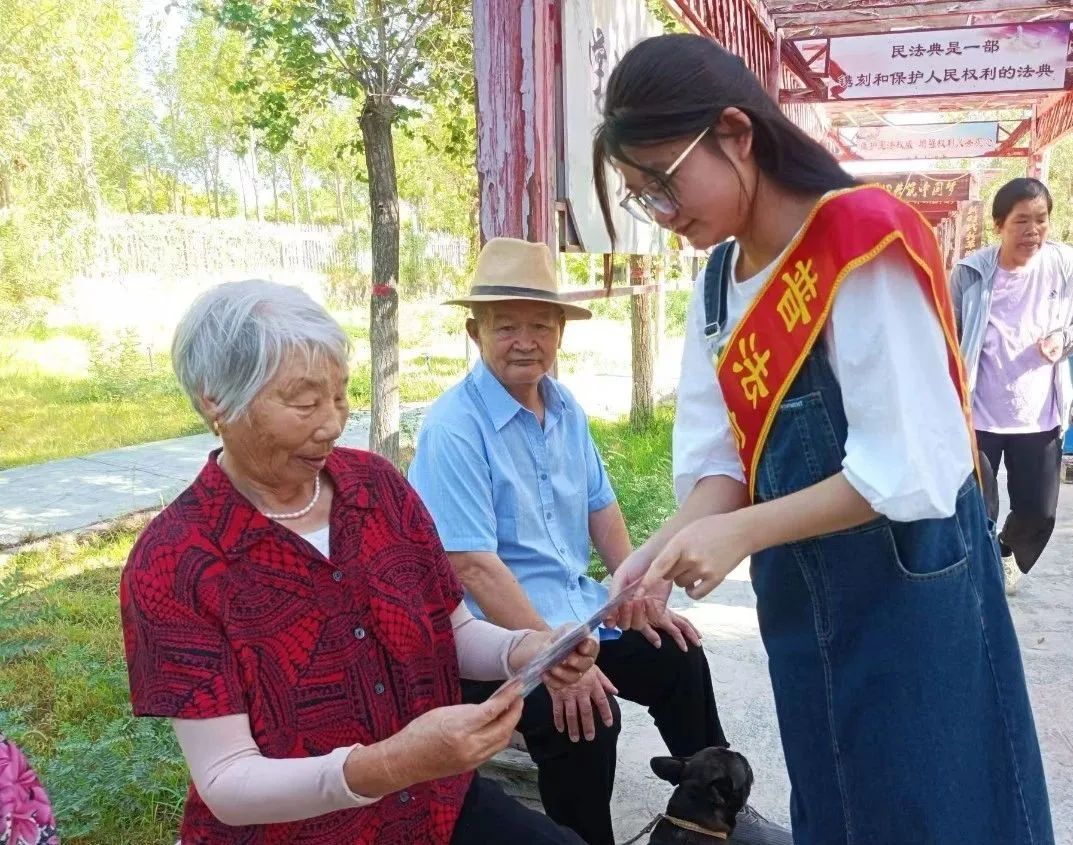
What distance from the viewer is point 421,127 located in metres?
7.95

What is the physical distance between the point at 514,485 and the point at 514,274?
0.53 m

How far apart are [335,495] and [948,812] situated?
3.55 ft

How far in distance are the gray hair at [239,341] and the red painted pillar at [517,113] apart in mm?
1301

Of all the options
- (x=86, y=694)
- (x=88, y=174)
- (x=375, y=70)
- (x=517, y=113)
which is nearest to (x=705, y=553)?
(x=517, y=113)

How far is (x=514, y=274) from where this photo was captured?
7.41 feet

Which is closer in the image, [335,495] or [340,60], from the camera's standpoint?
[335,495]

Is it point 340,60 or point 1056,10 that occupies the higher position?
point 1056,10

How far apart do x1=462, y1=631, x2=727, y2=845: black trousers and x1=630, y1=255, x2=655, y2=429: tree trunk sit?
498 cm

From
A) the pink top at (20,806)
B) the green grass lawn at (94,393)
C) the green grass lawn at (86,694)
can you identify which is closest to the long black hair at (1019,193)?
the green grass lawn at (86,694)

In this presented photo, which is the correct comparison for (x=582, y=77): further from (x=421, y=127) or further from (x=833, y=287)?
(x=421, y=127)

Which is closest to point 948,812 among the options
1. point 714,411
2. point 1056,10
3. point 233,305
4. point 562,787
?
point 714,411

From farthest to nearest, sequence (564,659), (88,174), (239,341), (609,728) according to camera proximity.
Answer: (88,174) < (609,728) < (564,659) < (239,341)

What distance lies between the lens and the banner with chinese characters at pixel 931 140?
466 inches

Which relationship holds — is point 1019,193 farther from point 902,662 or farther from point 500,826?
point 500,826
